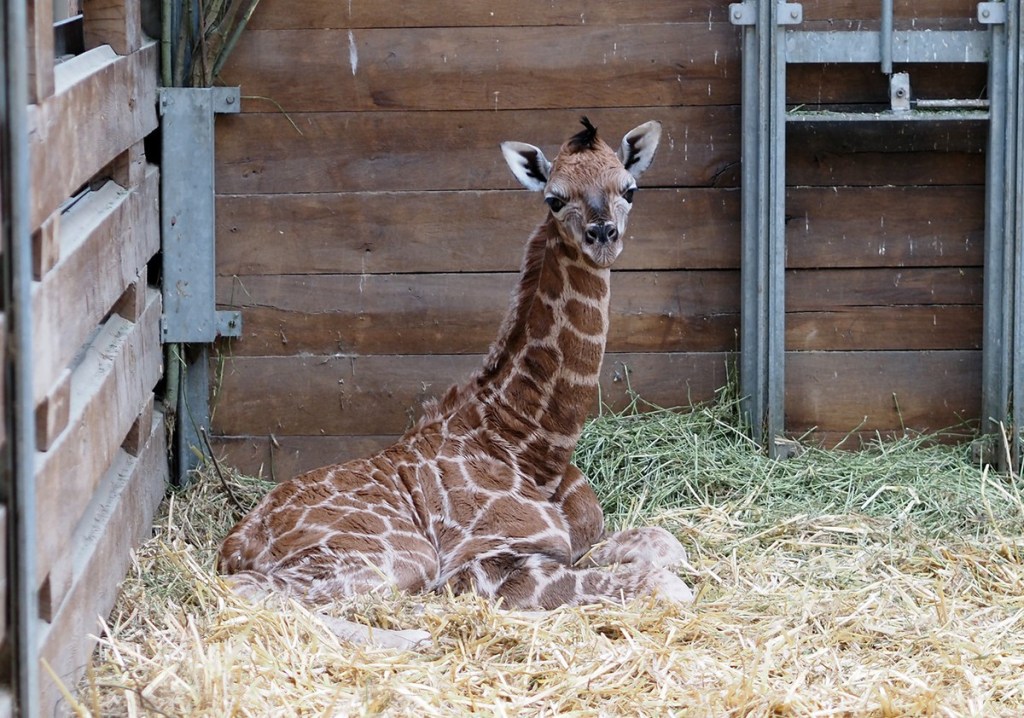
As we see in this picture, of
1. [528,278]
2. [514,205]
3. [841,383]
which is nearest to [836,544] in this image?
[841,383]

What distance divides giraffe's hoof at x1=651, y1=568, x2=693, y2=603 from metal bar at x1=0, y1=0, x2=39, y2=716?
7.56 ft

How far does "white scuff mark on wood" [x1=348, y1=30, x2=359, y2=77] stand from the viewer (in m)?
6.17

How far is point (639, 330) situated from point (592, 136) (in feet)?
4.05

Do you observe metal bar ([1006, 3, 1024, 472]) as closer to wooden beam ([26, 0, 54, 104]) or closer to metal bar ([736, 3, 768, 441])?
metal bar ([736, 3, 768, 441])

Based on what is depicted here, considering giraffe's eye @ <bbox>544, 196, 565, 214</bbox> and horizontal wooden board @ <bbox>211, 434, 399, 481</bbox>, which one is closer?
giraffe's eye @ <bbox>544, 196, 565, 214</bbox>

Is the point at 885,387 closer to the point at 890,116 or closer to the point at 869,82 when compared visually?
the point at 890,116

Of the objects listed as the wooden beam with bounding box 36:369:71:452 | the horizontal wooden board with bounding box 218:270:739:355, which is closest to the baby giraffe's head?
the horizontal wooden board with bounding box 218:270:739:355

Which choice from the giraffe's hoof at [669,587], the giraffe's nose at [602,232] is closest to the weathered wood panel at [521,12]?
the giraffe's nose at [602,232]

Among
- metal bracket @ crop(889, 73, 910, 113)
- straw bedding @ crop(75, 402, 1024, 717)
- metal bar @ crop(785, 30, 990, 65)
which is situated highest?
metal bar @ crop(785, 30, 990, 65)

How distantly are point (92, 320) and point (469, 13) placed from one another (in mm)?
Result: 2596

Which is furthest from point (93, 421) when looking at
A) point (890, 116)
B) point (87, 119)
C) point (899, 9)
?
point (899, 9)

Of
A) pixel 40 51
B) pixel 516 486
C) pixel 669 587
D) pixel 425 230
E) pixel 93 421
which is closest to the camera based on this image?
pixel 40 51

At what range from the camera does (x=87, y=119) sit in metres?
4.32

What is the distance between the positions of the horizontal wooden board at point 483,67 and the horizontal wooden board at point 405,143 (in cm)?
5
